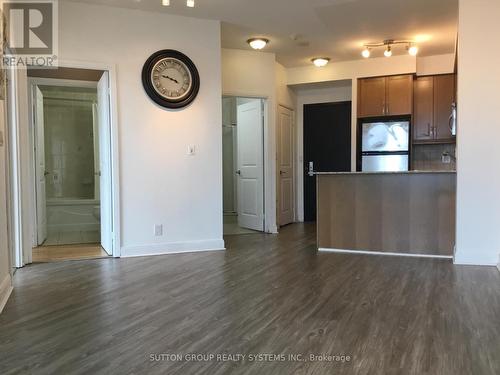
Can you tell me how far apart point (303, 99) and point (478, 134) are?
406 cm

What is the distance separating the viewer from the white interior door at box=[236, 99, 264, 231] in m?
6.51

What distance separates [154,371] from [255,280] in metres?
1.70

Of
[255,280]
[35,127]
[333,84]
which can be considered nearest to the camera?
[255,280]

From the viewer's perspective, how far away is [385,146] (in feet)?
21.9

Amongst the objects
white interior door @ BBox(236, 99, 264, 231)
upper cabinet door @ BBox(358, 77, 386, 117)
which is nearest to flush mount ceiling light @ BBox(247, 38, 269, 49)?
white interior door @ BBox(236, 99, 264, 231)

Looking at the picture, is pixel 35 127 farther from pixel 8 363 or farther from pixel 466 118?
pixel 466 118

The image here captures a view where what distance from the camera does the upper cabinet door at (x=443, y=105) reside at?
648 cm

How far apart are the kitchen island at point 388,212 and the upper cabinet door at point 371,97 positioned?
2341 mm

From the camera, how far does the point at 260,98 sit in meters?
6.40

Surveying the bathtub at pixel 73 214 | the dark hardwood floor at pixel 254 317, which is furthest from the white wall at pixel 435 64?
the bathtub at pixel 73 214

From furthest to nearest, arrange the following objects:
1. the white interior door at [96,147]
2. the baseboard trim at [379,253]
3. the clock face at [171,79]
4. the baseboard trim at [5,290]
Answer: the white interior door at [96,147] → the clock face at [171,79] → the baseboard trim at [379,253] → the baseboard trim at [5,290]

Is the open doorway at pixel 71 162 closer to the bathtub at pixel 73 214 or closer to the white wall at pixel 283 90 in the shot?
the bathtub at pixel 73 214

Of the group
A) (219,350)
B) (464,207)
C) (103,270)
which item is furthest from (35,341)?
(464,207)

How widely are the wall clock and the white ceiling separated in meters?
0.52
